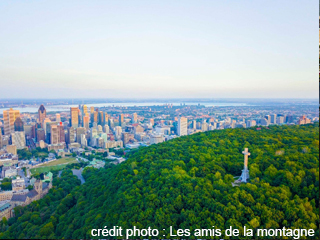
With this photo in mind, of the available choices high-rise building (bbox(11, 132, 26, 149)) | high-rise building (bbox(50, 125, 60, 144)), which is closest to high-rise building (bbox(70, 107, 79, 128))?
high-rise building (bbox(50, 125, 60, 144))

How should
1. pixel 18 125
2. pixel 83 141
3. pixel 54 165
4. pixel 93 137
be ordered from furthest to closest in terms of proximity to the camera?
pixel 18 125 → pixel 93 137 → pixel 83 141 → pixel 54 165

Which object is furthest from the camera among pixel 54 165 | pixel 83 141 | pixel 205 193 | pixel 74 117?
pixel 74 117

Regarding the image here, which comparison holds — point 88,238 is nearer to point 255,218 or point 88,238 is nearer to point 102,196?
point 102,196

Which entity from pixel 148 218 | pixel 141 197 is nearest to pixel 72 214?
pixel 141 197

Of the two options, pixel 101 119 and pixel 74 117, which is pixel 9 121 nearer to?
pixel 74 117

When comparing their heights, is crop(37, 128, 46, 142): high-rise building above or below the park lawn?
above

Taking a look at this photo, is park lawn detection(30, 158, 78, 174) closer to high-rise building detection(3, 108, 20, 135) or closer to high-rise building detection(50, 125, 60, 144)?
high-rise building detection(50, 125, 60, 144)

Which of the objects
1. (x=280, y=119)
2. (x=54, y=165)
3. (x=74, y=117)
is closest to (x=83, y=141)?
(x=54, y=165)
